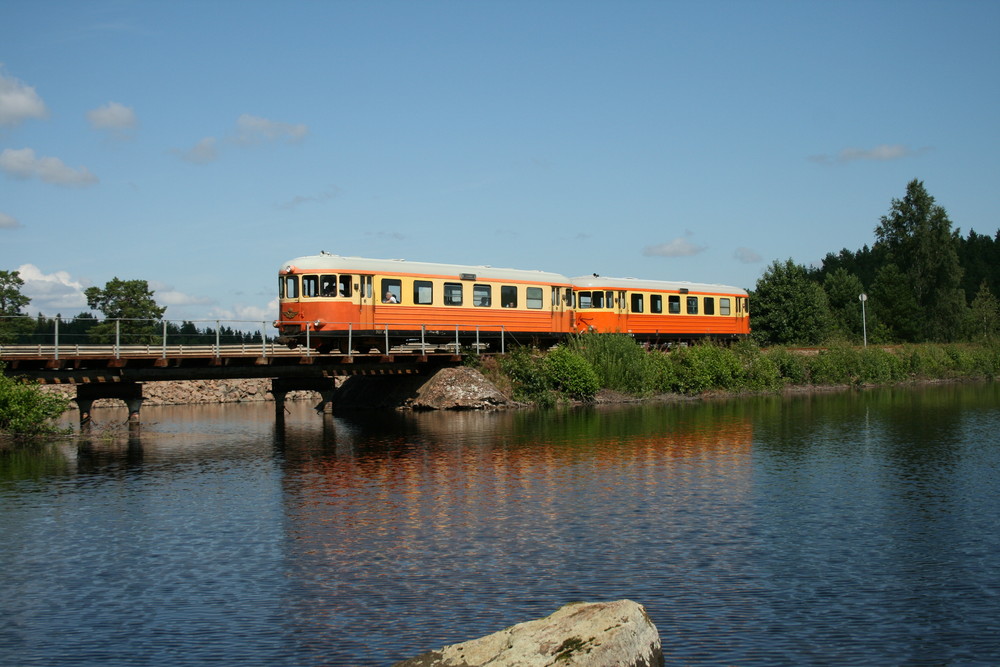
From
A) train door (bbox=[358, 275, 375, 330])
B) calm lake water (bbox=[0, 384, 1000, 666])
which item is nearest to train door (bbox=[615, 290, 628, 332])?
train door (bbox=[358, 275, 375, 330])

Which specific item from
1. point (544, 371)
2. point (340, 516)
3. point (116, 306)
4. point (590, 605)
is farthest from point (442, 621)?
point (116, 306)

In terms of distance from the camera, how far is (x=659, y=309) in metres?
53.4

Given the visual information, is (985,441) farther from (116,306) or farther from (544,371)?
(116,306)

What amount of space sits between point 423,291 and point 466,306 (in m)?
2.52

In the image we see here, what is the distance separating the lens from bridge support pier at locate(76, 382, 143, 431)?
34.2m

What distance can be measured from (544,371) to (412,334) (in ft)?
23.2

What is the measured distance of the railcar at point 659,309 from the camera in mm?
50594

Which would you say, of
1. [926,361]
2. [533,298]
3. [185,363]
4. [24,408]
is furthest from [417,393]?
[926,361]

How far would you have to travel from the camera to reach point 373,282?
39625 millimetres

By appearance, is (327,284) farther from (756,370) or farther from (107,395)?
(756,370)

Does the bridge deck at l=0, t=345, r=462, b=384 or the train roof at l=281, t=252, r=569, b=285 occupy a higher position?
the train roof at l=281, t=252, r=569, b=285

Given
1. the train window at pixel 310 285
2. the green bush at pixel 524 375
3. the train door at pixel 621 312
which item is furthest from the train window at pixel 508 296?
the train window at pixel 310 285

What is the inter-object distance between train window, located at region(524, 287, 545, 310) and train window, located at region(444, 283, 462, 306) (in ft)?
14.6

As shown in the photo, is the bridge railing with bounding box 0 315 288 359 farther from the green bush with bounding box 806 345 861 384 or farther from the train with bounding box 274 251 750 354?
the green bush with bounding box 806 345 861 384
